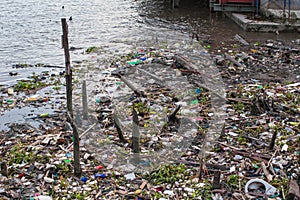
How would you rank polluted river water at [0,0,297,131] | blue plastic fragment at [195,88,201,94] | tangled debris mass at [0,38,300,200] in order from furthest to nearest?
1. polluted river water at [0,0,297,131]
2. blue plastic fragment at [195,88,201,94]
3. tangled debris mass at [0,38,300,200]

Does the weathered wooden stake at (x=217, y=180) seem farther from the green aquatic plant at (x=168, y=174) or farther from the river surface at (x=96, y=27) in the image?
the river surface at (x=96, y=27)

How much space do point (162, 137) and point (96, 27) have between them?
10.6 m

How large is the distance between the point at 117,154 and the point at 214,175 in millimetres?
1640

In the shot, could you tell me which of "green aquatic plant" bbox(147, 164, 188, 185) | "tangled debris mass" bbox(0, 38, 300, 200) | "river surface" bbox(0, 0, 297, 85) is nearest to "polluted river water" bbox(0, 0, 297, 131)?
"river surface" bbox(0, 0, 297, 85)

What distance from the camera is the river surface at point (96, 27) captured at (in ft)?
42.3

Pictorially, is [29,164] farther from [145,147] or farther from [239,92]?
[239,92]

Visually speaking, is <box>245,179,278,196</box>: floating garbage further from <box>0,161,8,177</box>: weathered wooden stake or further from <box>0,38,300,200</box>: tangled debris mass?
<box>0,161,8,177</box>: weathered wooden stake

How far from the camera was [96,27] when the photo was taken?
1633 centimetres

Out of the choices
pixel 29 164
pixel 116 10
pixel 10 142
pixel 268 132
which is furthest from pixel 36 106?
pixel 116 10

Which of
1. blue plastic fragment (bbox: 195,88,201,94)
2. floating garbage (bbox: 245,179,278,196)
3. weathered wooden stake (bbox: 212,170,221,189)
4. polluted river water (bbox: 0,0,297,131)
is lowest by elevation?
floating garbage (bbox: 245,179,278,196)

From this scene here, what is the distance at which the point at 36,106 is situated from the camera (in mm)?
8344

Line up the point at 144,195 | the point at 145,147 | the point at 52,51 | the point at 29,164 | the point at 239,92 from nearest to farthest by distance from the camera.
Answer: the point at 144,195 → the point at 29,164 → the point at 145,147 → the point at 239,92 → the point at 52,51

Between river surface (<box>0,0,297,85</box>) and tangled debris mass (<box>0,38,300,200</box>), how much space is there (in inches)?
112

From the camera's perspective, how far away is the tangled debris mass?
206 inches
